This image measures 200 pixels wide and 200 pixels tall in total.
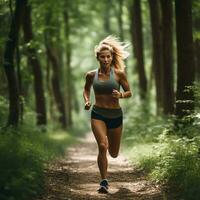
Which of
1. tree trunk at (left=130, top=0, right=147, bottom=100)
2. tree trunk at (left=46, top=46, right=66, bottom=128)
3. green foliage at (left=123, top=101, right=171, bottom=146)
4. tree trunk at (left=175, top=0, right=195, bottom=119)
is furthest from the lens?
tree trunk at (left=46, top=46, right=66, bottom=128)

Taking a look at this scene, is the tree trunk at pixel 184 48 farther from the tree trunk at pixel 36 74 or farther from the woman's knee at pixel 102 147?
the tree trunk at pixel 36 74

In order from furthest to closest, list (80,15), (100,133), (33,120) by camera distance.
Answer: (80,15) < (33,120) < (100,133)

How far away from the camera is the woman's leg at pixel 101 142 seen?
991 centimetres

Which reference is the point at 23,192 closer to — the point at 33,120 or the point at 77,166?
the point at 77,166

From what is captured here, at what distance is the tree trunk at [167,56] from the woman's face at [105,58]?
7.44m

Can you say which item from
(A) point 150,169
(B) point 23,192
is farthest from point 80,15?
(B) point 23,192

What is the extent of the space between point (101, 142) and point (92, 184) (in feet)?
5.49

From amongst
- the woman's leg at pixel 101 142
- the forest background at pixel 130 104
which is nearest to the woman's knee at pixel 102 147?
the woman's leg at pixel 101 142

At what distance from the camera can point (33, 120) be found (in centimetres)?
2666

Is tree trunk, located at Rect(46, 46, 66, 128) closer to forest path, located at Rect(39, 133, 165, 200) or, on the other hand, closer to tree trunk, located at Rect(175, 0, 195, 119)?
tree trunk, located at Rect(175, 0, 195, 119)

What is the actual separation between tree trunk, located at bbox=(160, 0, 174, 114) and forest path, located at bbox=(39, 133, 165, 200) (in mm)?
4936

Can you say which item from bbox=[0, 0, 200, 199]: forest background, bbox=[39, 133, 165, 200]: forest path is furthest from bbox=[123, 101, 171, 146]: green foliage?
bbox=[39, 133, 165, 200]: forest path

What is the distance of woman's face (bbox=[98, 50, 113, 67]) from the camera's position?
10.2 metres

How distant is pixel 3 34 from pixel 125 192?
10.4 m
